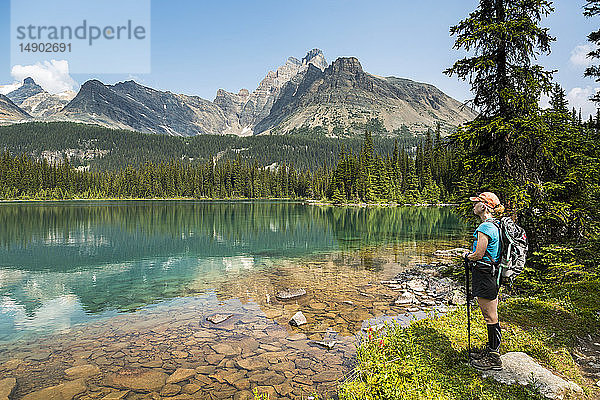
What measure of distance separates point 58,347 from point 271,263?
1704 cm

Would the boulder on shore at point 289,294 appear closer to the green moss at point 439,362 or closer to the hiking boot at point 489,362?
the green moss at point 439,362

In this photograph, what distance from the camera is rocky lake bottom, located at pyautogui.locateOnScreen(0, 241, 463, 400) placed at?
955cm

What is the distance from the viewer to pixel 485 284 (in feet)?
24.2

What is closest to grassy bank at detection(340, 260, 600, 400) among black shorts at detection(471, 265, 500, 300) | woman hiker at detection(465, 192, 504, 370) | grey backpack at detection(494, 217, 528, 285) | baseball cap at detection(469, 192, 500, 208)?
woman hiker at detection(465, 192, 504, 370)

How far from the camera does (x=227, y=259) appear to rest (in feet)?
99.3

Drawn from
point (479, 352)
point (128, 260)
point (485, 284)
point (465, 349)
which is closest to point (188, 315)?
point (465, 349)

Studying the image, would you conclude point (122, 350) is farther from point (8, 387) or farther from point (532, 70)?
point (532, 70)

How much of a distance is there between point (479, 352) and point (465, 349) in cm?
72

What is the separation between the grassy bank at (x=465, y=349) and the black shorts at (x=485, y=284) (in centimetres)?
171

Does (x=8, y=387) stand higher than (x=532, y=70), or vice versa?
(x=532, y=70)

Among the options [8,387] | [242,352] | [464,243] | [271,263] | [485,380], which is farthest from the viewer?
[464,243]

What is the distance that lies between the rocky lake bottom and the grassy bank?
139 centimetres

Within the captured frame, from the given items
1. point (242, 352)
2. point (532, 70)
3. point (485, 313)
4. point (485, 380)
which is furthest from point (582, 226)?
point (242, 352)

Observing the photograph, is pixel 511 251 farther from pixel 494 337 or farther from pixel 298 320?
pixel 298 320
